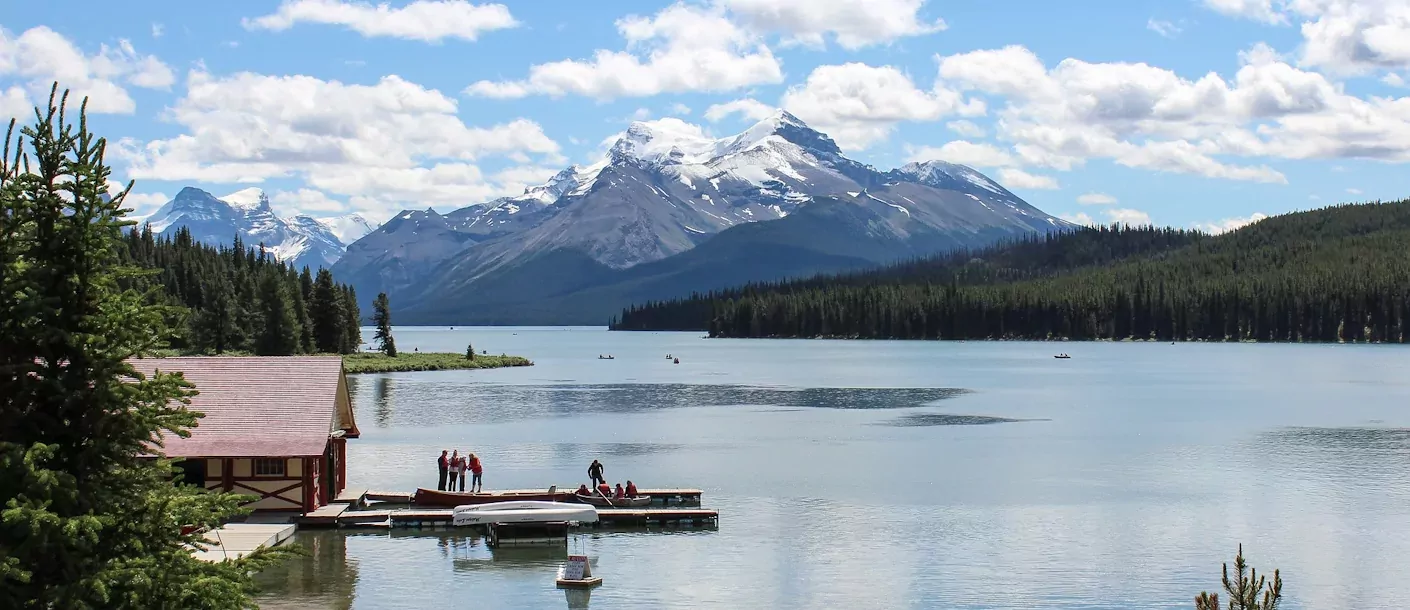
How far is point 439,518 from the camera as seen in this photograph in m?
49.6

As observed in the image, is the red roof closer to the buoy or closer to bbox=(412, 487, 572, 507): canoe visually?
bbox=(412, 487, 572, 507): canoe

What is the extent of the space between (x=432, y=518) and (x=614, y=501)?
7398 mm

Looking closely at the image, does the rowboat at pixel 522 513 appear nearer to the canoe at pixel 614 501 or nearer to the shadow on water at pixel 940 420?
Answer: the canoe at pixel 614 501

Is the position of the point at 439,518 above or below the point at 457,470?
below

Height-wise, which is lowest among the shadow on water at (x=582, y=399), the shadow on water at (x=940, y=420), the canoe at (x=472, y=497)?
the canoe at (x=472, y=497)

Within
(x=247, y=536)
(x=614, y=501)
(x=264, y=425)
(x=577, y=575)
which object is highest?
(x=264, y=425)

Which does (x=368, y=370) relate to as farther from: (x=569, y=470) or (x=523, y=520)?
(x=523, y=520)

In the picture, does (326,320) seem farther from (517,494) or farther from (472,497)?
(517,494)

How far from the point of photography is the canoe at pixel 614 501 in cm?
5228

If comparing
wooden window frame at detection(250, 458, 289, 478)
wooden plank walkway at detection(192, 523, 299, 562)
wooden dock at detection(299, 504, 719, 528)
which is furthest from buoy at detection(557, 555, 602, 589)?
wooden window frame at detection(250, 458, 289, 478)

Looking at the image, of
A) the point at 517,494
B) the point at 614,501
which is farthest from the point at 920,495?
the point at 517,494

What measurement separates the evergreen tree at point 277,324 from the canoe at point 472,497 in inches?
4244

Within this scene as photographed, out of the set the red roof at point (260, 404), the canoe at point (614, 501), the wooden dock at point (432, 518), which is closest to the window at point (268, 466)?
the red roof at point (260, 404)

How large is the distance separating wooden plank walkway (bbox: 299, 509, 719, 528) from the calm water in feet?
4.27
